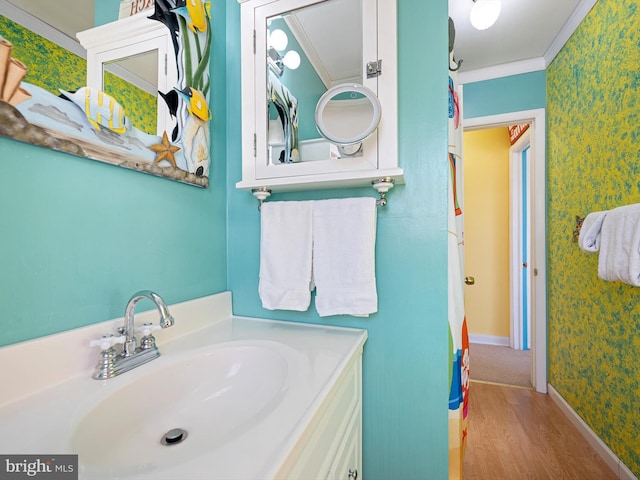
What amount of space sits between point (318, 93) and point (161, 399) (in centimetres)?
101

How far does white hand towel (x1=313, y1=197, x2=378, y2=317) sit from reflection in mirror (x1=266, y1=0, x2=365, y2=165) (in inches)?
8.0

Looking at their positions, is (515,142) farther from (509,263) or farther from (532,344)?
(532,344)

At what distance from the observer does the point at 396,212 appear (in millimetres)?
965

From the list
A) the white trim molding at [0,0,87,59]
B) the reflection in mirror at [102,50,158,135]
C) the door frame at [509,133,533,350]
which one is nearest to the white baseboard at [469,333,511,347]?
the door frame at [509,133,533,350]

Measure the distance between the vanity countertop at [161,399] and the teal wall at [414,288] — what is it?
168mm

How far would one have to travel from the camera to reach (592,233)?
Answer: 1216 millimetres

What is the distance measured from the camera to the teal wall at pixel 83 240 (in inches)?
21.9

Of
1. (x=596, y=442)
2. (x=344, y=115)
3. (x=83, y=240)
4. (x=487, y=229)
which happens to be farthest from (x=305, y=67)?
(x=487, y=229)

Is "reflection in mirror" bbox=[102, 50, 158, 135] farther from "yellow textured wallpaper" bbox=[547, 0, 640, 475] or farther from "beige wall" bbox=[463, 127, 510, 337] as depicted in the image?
"beige wall" bbox=[463, 127, 510, 337]

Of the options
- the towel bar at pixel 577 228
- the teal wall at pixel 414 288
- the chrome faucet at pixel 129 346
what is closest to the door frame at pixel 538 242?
the towel bar at pixel 577 228

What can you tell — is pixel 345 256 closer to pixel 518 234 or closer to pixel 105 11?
pixel 105 11

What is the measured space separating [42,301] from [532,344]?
2.77 meters
